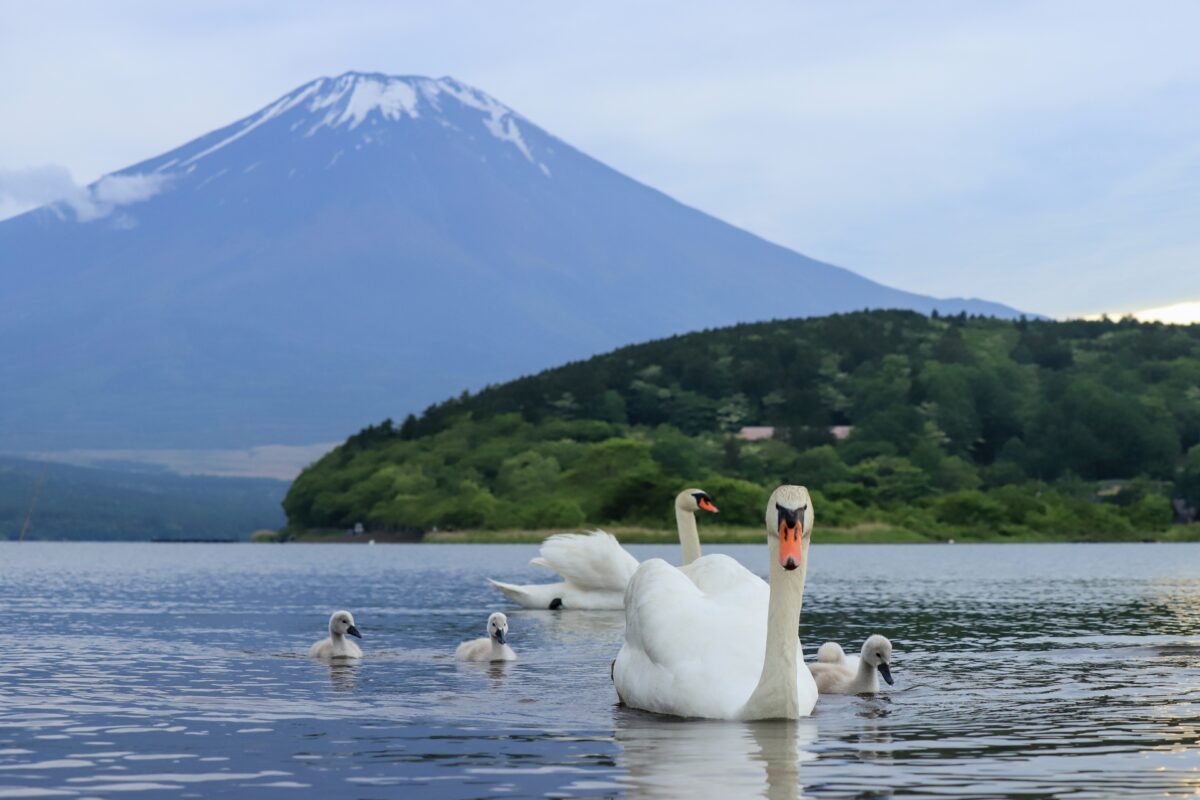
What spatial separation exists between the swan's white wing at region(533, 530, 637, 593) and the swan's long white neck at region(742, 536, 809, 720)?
902 inches

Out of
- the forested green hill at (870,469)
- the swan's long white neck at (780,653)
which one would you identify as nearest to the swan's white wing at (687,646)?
the swan's long white neck at (780,653)

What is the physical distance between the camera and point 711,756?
649 inches

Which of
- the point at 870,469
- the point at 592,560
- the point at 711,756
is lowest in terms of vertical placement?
the point at 711,756

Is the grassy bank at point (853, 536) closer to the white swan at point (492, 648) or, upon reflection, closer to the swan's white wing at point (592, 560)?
the swan's white wing at point (592, 560)

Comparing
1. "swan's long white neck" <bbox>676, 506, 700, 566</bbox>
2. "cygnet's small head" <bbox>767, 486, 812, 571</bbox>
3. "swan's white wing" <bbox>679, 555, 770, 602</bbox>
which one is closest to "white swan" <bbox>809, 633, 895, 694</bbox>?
"swan's white wing" <bbox>679, 555, 770, 602</bbox>

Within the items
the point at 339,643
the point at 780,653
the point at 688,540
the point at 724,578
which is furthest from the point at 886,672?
the point at 688,540

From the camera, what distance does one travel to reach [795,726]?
61.2 feet

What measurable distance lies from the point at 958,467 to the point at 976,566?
9505cm

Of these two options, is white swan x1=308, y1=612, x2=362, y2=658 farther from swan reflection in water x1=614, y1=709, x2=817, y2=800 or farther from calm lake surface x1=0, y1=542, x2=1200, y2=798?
swan reflection in water x1=614, y1=709, x2=817, y2=800

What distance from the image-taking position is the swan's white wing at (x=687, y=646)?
19.0m

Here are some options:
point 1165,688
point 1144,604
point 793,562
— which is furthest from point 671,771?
point 1144,604

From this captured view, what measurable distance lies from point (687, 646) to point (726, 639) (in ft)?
1.42

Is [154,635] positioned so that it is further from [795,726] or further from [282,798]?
[282,798]

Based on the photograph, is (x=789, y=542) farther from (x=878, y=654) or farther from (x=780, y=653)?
(x=878, y=654)
